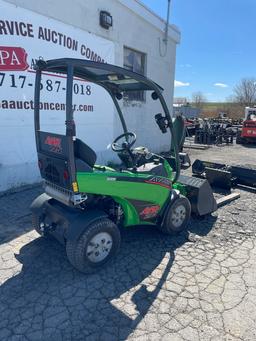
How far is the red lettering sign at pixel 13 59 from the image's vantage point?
5.16m

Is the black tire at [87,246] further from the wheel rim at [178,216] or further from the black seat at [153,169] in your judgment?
the wheel rim at [178,216]

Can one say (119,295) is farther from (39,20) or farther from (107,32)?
(107,32)

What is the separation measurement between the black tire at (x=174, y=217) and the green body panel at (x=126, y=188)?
184mm

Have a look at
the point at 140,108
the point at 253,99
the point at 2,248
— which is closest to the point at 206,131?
the point at 140,108

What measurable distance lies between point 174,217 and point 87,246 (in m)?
1.49

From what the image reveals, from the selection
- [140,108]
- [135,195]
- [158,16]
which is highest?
[158,16]

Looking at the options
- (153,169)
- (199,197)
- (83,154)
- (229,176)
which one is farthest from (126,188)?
(229,176)

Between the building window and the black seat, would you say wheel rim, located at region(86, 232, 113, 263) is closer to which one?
the black seat

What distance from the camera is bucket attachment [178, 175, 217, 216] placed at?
4.42 m

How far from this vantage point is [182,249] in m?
3.68

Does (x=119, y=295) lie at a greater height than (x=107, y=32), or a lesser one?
lesser

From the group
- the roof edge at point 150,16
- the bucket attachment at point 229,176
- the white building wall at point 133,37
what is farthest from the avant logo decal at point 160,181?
the roof edge at point 150,16

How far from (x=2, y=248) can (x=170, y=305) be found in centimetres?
225

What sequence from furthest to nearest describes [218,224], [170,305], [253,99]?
1. [253,99]
2. [218,224]
3. [170,305]
